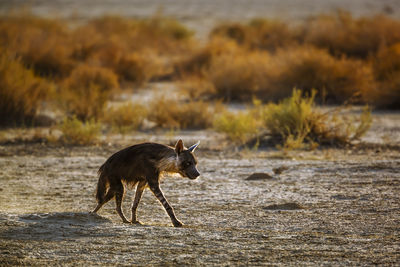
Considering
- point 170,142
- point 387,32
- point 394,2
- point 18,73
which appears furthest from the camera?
point 394,2

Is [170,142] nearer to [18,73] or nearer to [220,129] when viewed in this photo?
[220,129]

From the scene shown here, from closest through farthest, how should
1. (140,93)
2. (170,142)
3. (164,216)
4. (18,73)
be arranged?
(164,216), (170,142), (18,73), (140,93)

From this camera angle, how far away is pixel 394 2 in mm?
84938

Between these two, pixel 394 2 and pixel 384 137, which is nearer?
pixel 384 137

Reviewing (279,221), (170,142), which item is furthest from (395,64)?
(279,221)

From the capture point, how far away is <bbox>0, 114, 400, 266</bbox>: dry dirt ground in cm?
588

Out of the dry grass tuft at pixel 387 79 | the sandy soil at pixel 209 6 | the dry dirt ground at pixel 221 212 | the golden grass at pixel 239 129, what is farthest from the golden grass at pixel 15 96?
the sandy soil at pixel 209 6

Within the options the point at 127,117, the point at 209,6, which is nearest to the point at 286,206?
the point at 127,117

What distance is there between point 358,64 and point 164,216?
490 inches

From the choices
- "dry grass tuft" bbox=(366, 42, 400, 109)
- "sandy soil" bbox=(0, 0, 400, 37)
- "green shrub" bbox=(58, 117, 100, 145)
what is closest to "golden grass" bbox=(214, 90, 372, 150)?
"green shrub" bbox=(58, 117, 100, 145)

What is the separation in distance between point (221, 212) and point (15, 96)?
8518 mm

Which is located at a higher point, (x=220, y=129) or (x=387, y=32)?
(x=387, y=32)

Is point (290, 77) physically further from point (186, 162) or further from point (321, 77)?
point (186, 162)

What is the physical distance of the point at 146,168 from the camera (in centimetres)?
698
